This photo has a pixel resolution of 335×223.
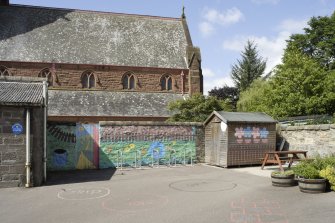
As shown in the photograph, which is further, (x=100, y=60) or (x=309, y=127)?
(x=100, y=60)

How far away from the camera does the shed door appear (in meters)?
18.1

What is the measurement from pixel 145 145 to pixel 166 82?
15.3 meters

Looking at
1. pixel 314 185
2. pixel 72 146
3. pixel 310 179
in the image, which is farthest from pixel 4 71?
pixel 314 185

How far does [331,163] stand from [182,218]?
5559 mm

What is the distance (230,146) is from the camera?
687 inches

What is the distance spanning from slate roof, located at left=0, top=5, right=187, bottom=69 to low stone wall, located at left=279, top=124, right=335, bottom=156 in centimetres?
1647

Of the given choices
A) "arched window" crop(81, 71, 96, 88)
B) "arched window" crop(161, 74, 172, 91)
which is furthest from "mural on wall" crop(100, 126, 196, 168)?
"arched window" crop(81, 71, 96, 88)

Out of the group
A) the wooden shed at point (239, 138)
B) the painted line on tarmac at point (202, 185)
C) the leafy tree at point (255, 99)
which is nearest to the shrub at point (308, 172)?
the painted line on tarmac at point (202, 185)

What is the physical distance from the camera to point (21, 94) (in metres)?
13.4

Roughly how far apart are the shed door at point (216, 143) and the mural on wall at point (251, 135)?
1.03m

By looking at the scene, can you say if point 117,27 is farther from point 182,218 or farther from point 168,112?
point 182,218

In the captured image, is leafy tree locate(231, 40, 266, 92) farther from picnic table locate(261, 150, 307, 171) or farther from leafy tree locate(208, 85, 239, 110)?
picnic table locate(261, 150, 307, 171)

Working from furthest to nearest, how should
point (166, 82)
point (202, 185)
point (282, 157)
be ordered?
1. point (166, 82)
2. point (282, 157)
3. point (202, 185)

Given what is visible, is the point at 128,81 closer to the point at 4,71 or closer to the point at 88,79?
the point at 88,79
